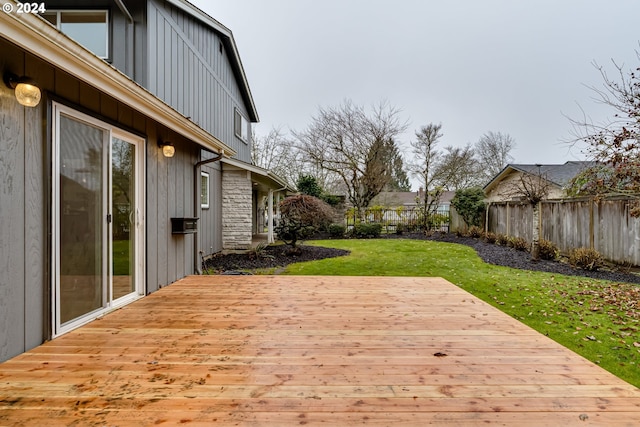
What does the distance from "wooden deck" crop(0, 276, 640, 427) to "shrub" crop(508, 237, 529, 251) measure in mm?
7734

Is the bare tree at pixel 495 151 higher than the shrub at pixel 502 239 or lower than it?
higher

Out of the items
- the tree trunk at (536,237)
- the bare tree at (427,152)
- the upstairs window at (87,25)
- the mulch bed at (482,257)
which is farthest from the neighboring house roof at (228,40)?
the tree trunk at (536,237)

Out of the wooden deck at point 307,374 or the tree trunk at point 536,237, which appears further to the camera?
the tree trunk at point 536,237

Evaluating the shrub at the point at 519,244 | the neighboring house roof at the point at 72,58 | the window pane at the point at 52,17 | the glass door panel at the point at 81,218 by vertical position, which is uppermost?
the window pane at the point at 52,17

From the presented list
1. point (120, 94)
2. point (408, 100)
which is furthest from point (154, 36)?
point (408, 100)

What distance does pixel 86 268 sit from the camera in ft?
9.45

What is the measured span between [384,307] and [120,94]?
11.2 ft

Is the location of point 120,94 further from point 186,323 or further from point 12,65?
point 186,323

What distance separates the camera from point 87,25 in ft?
17.6

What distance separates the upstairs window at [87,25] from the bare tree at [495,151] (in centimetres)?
2431

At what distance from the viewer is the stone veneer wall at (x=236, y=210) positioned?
9117 mm

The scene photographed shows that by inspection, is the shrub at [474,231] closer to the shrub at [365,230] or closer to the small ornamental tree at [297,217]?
the shrub at [365,230]

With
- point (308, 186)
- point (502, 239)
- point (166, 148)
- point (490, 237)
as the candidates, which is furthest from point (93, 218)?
point (308, 186)

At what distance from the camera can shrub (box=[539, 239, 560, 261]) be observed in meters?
8.25
